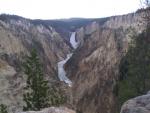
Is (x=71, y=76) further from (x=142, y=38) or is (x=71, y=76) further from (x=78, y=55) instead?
(x=142, y=38)

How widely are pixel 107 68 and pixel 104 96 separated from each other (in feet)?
49.5

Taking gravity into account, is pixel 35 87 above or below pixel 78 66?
above

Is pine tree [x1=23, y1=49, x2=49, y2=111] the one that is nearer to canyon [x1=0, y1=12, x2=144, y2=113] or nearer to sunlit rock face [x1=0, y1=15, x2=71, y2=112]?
sunlit rock face [x1=0, y1=15, x2=71, y2=112]

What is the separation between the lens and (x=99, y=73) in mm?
111062

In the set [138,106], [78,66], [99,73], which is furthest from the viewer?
[78,66]

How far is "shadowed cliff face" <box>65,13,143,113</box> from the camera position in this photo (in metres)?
94.5

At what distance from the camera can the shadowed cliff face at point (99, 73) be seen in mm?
94500

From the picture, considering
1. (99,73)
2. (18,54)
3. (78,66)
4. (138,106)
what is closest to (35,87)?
(138,106)

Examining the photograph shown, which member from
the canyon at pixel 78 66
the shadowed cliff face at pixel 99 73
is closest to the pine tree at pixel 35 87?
the canyon at pixel 78 66

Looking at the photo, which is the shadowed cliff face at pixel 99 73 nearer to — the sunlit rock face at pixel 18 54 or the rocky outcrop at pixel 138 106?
the sunlit rock face at pixel 18 54

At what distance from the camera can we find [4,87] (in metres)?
57.3

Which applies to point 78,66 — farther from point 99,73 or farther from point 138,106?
point 138,106

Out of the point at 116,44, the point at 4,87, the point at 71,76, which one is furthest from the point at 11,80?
the point at 71,76

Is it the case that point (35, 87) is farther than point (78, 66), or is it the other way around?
point (78, 66)
